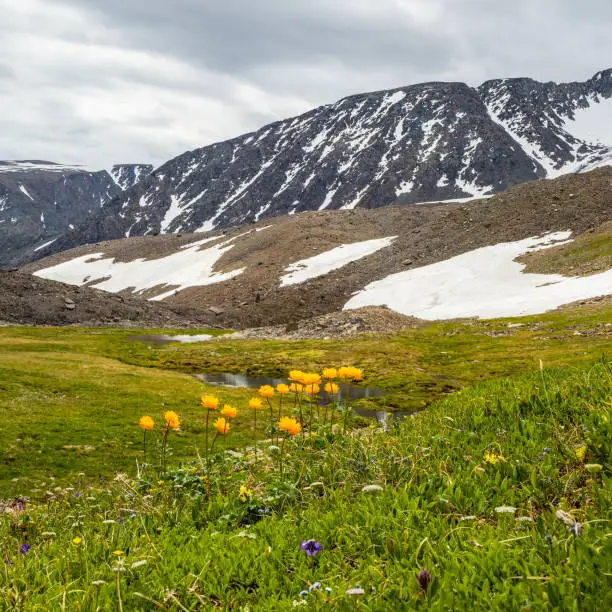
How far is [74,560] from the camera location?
13.7ft

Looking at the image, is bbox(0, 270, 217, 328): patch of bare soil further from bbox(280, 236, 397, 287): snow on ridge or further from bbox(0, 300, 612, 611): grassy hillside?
bbox(0, 300, 612, 611): grassy hillside

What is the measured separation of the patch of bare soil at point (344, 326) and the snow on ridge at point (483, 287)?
648cm

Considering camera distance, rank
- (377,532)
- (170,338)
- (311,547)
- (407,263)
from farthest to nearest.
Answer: (407,263) < (170,338) < (377,532) < (311,547)

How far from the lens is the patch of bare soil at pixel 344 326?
72750mm

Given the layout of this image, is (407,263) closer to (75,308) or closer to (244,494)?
(75,308)

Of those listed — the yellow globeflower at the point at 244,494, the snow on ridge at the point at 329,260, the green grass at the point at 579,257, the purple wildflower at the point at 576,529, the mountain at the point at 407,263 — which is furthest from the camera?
the snow on ridge at the point at 329,260

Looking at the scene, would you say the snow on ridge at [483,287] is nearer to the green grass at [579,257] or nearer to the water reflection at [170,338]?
the green grass at [579,257]

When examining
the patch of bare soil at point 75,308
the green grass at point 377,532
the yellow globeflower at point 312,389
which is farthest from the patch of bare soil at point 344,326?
the green grass at point 377,532

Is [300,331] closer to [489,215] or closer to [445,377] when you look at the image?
[445,377]

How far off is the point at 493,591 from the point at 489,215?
129 m

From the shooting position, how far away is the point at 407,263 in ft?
369

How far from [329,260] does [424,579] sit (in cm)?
12730

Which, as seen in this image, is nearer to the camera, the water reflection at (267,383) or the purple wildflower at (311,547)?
the purple wildflower at (311,547)

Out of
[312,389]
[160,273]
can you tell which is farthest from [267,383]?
[160,273]
